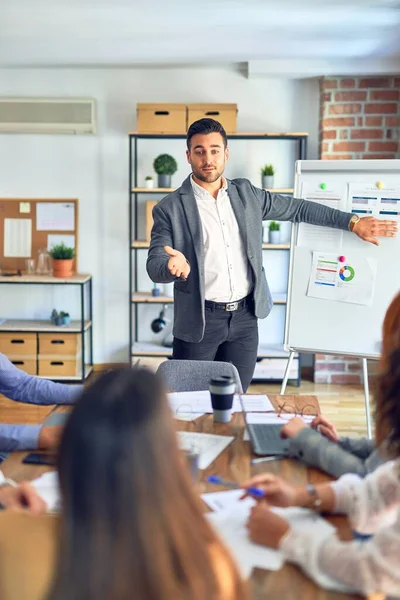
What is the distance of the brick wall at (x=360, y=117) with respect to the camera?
517 centimetres

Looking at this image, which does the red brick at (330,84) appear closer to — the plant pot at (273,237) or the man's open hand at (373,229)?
the plant pot at (273,237)

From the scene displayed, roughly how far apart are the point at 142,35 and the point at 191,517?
3.92 metres

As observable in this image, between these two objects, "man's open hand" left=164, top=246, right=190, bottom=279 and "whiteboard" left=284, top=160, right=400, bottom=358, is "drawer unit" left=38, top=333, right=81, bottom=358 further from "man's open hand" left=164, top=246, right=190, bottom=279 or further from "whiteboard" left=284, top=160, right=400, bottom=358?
"man's open hand" left=164, top=246, right=190, bottom=279

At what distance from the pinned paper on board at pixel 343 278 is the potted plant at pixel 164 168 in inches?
82.2

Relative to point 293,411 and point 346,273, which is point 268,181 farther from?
point 293,411

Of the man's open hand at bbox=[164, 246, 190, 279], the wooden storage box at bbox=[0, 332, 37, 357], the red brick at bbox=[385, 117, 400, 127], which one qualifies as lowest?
the wooden storage box at bbox=[0, 332, 37, 357]

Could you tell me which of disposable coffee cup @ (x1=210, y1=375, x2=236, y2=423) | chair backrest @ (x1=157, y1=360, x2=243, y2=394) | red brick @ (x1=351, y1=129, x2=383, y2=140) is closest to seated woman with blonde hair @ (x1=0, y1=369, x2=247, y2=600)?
disposable coffee cup @ (x1=210, y1=375, x2=236, y2=423)

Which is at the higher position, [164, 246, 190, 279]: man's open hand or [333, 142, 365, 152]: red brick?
[333, 142, 365, 152]: red brick

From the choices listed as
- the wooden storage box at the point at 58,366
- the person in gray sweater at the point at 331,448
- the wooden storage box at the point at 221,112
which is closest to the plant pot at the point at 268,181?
the wooden storage box at the point at 221,112

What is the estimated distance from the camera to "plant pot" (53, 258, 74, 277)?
5.29m

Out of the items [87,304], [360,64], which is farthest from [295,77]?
[87,304]

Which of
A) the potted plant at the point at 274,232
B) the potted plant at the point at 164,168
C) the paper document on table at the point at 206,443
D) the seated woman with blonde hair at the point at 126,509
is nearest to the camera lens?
the seated woman with blonde hair at the point at 126,509

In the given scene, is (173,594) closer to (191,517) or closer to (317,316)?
(191,517)

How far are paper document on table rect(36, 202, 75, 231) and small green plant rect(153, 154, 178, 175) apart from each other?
0.78m
